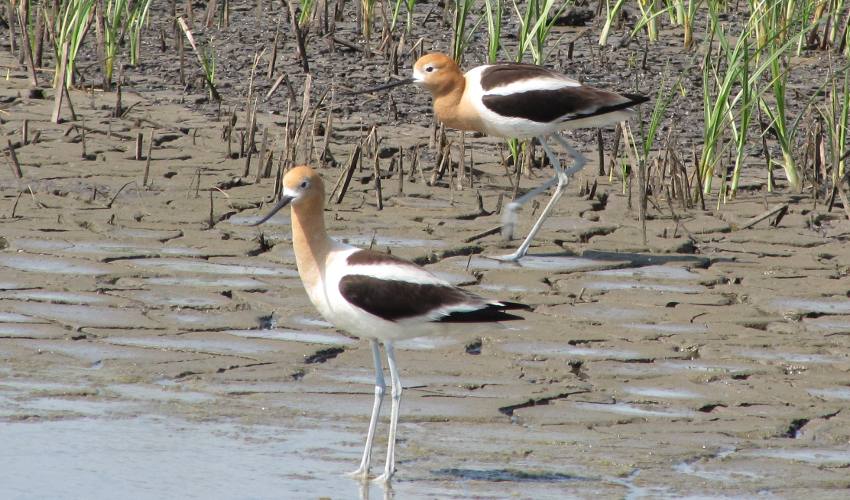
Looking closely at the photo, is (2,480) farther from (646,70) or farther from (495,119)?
(646,70)

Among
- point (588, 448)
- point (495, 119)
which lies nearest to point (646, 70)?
point (495, 119)

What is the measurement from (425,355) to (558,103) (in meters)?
2.44

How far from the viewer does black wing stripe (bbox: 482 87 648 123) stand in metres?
7.89

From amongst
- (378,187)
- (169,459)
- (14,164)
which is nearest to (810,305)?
(378,187)

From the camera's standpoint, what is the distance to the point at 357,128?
1026 cm

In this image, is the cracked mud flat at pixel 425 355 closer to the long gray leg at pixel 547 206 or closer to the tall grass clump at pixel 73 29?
the long gray leg at pixel 547 206

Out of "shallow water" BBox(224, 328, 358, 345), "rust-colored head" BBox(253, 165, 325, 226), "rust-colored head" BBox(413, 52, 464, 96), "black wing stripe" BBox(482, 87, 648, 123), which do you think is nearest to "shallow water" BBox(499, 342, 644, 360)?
"shallow water" BBox(224, 328, 358, 345)

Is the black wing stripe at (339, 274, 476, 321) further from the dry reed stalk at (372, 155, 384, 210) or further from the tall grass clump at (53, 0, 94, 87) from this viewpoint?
the tall grass clump at (53, 0, 94, 87)

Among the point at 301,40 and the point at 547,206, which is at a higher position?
the point at 301,40

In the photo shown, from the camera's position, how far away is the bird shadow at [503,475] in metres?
4.54

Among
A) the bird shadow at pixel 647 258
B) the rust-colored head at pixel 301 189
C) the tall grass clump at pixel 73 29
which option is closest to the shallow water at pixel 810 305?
the bird shadow at pixel 647 258

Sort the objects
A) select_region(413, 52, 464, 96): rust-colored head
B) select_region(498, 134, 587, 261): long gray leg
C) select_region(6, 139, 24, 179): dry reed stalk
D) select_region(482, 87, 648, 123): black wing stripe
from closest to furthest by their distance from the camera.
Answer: select_region(498, 134, 587, 261): long gray leg → select_region(482, 87, 648, 123): black wing stripe → select_region(413, 52, 464, 96): rust-colored head → select_region(6, 139, 24, 179): dry reed stalk

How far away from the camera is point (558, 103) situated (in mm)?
7961

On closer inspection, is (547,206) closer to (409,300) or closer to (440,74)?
(440,74)
